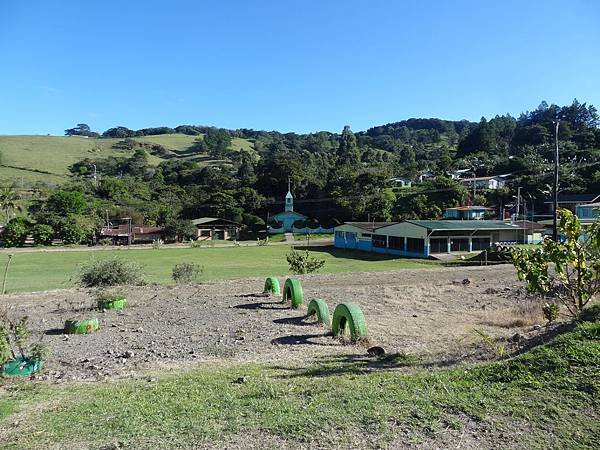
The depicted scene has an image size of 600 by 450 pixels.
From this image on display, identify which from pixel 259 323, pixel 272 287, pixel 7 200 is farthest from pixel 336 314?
pixel 7 200

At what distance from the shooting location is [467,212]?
252 ft

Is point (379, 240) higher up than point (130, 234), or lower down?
lower down

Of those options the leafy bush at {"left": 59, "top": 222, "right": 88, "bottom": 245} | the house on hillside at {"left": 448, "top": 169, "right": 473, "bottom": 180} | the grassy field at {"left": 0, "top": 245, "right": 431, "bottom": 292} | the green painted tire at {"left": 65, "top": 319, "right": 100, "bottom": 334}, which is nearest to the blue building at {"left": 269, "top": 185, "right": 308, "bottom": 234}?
the leafy bush at {"left": 59, "top": 222, "right": 88, "bottom": 245}

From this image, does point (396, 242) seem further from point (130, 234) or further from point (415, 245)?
point (130, 234)

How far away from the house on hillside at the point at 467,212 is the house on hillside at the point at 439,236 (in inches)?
695

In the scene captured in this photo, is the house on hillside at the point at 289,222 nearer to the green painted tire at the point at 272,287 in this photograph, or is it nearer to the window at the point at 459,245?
the window at the point at 459,245

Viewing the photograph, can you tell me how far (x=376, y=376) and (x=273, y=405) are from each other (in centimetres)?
193

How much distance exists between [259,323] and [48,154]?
148 m

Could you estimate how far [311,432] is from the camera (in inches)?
203

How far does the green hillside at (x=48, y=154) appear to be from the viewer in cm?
11569

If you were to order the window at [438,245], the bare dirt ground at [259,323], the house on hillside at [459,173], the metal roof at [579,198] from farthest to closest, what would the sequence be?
the house on hillside at [459,173], the metal roof at [579,198], the window at [438,245], the bare dirt ground at [259,323]

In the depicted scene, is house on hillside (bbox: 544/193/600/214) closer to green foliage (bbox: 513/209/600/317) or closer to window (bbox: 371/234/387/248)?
window (bbox: 371/234/387/248)

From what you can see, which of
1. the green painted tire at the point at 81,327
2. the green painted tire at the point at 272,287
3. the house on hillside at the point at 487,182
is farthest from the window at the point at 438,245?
A: the house on hillside at the point at 487,182

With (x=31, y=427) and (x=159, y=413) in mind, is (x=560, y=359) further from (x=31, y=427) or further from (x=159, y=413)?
(x=31, y=427)
